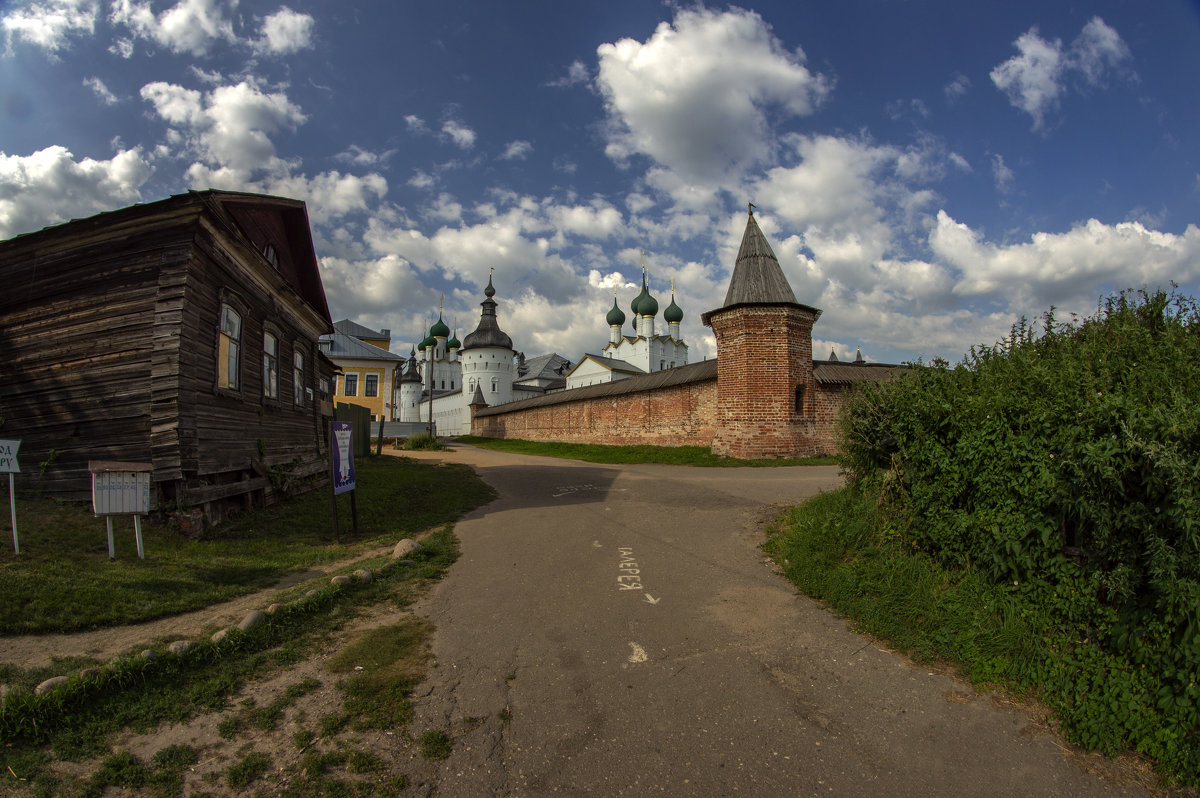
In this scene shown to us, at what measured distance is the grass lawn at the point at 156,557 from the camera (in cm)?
478

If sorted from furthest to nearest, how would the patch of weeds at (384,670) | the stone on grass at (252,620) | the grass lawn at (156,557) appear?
the grass lawn at (156,557)
the stone on grass at (252,620)
the patch of weeds at (384,670)

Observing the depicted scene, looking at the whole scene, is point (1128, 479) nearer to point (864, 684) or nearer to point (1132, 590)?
point (1132, 590)

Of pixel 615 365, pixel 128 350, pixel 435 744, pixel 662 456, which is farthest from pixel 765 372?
pixel 615 365

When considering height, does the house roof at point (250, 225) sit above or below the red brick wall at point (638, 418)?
above

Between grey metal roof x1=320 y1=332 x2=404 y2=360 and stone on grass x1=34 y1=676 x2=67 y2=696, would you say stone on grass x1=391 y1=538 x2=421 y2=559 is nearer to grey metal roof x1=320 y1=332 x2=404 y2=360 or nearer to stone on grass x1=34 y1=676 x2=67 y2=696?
A: stone on grass x1=34 y1=676 x2=67 y2=696

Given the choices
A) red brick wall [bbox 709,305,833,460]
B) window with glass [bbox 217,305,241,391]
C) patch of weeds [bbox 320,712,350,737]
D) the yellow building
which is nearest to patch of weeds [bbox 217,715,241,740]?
patch of weeds [bbox 320,712,350,737]

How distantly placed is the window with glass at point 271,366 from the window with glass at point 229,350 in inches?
51.5

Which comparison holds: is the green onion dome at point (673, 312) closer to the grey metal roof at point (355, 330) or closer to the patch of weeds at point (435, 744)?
the grey metal roof at point (355, 330)

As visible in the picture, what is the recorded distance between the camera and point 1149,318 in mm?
5859

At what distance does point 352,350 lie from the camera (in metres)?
49.0

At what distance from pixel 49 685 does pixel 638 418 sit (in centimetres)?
2253

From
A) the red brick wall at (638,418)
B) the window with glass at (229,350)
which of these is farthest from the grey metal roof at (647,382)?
the window with glass at (229,350)

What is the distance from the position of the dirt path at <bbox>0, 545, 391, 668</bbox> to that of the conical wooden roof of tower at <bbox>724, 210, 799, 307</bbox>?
17372 millimetres

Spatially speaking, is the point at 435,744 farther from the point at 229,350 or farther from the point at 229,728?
the point at 229,350
